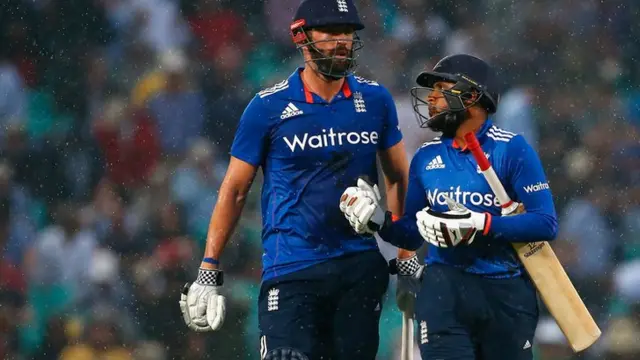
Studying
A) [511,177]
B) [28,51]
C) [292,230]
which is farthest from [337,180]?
[28,51]

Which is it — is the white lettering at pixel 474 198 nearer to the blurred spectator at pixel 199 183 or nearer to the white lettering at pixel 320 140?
the white lettering at pixel 320 140

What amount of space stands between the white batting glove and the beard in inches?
42.0

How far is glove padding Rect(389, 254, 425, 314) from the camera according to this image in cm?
574

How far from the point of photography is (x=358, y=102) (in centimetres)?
546

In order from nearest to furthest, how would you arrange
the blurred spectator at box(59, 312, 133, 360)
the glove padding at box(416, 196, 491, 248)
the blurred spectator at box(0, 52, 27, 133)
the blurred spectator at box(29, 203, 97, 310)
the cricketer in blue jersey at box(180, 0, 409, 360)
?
the glove padding at box(416, 196, 491, 248)
the cricketer in blue jersey at box(180, 0, 409, 360)
the blurred spectator at box(59, 312, 133, 360)
the blurred spectator at box(29, 203, 97, 310)
the blurred spectator at box(0, 52, 27, 133)

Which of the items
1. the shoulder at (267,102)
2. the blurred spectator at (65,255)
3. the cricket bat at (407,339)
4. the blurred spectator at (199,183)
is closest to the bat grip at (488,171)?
the shoulder at (267,102)

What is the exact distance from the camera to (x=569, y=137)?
8430 mm

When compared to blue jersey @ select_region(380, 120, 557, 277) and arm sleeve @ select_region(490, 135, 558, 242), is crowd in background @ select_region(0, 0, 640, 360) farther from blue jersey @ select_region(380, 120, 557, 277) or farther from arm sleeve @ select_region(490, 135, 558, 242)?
arm sleeve @ select_region(490, 135, 558, 242)

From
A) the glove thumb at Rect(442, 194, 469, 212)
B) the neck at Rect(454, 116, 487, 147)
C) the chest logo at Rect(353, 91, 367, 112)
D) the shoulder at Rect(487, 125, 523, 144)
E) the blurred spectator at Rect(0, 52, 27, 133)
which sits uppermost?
the blurred spectator at Rect(0, 52, 27, 133)

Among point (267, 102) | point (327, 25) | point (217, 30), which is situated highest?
point (217, 30)

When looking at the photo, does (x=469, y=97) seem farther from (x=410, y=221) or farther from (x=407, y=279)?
(x=407, y=279)

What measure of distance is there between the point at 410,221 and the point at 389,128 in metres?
0.55

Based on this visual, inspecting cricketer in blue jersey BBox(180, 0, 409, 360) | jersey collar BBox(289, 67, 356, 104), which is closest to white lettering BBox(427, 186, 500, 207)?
cricketer in blue jersey BBox(180, 0, 409, 360)

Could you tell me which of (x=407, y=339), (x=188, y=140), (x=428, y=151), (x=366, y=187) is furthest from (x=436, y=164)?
(x=188, y=140)
